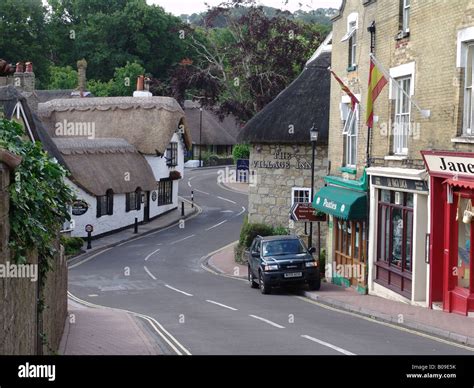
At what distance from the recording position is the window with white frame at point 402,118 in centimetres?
2131

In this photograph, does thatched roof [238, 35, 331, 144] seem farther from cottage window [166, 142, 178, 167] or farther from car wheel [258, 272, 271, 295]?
cottage window [166, 142, 178, 167]

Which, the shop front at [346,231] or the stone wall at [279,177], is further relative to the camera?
the stone wall at [279,177]

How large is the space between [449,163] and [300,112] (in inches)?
629

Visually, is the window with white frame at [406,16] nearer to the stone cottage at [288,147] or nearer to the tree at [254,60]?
the stone cottage at [288,147]

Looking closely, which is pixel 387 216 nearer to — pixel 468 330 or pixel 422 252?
pixel 422 252

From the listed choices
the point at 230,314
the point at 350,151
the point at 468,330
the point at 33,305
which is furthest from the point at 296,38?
the point at 33,305

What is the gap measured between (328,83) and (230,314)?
16894 mm

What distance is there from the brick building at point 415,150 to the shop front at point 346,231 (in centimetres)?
13

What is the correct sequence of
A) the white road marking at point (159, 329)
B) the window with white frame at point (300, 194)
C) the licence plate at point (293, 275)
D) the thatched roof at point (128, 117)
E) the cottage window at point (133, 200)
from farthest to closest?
the thatched roof at point (128, 117), the cottage window at point (133, 200), the window with white frame at point (300, 194), the licence plate at point (293, 275), the white road marking at point (159, 329)

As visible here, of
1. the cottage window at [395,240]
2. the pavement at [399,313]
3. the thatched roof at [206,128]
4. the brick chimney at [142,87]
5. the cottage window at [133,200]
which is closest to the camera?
the pavement at [399,313]

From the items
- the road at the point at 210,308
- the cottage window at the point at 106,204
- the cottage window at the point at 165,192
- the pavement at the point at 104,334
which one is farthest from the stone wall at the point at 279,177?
the cottage window at the point at 165,192

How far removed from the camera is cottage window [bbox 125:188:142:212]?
47031 mm

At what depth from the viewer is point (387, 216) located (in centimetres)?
2278

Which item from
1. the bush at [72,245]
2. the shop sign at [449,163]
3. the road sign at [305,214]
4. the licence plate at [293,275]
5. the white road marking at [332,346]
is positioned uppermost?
the shop sign at [449,163]
